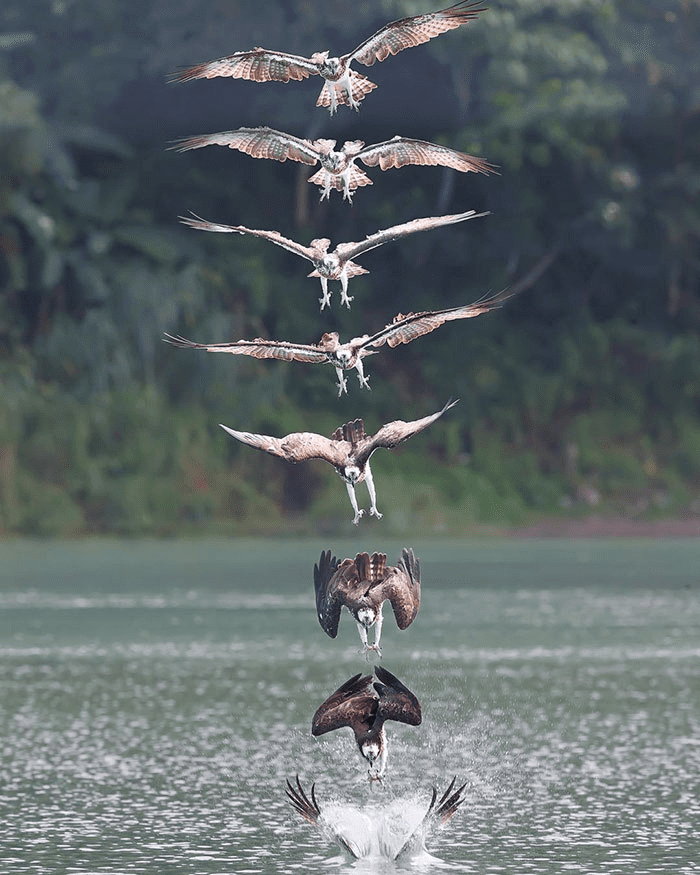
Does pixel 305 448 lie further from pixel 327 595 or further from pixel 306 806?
pixel 306 806

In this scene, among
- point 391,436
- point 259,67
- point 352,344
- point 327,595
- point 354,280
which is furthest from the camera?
point 354,280

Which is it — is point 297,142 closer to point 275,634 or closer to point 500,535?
point 275,634

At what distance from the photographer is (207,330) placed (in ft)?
196

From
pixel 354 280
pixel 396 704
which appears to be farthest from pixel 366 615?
pixel 354 280

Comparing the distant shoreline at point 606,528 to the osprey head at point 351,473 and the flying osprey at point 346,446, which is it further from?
the osprey head at point 351,473

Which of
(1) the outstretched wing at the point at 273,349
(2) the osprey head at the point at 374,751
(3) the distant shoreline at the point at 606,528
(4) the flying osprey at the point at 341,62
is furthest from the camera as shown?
(3) the distant shoreline at the point at 606,528

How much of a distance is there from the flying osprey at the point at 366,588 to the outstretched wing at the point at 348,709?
1668mm

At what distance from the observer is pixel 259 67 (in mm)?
16609

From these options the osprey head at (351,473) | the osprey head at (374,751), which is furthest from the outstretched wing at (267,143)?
the osprey head at (374,751)

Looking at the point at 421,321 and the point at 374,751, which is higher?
the point at 421,321

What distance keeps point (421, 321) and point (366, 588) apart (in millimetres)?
2092

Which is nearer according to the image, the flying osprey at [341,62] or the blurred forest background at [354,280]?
the flying osprey at [341,62]

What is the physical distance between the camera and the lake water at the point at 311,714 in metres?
20.9

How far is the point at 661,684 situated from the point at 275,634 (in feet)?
27.9
